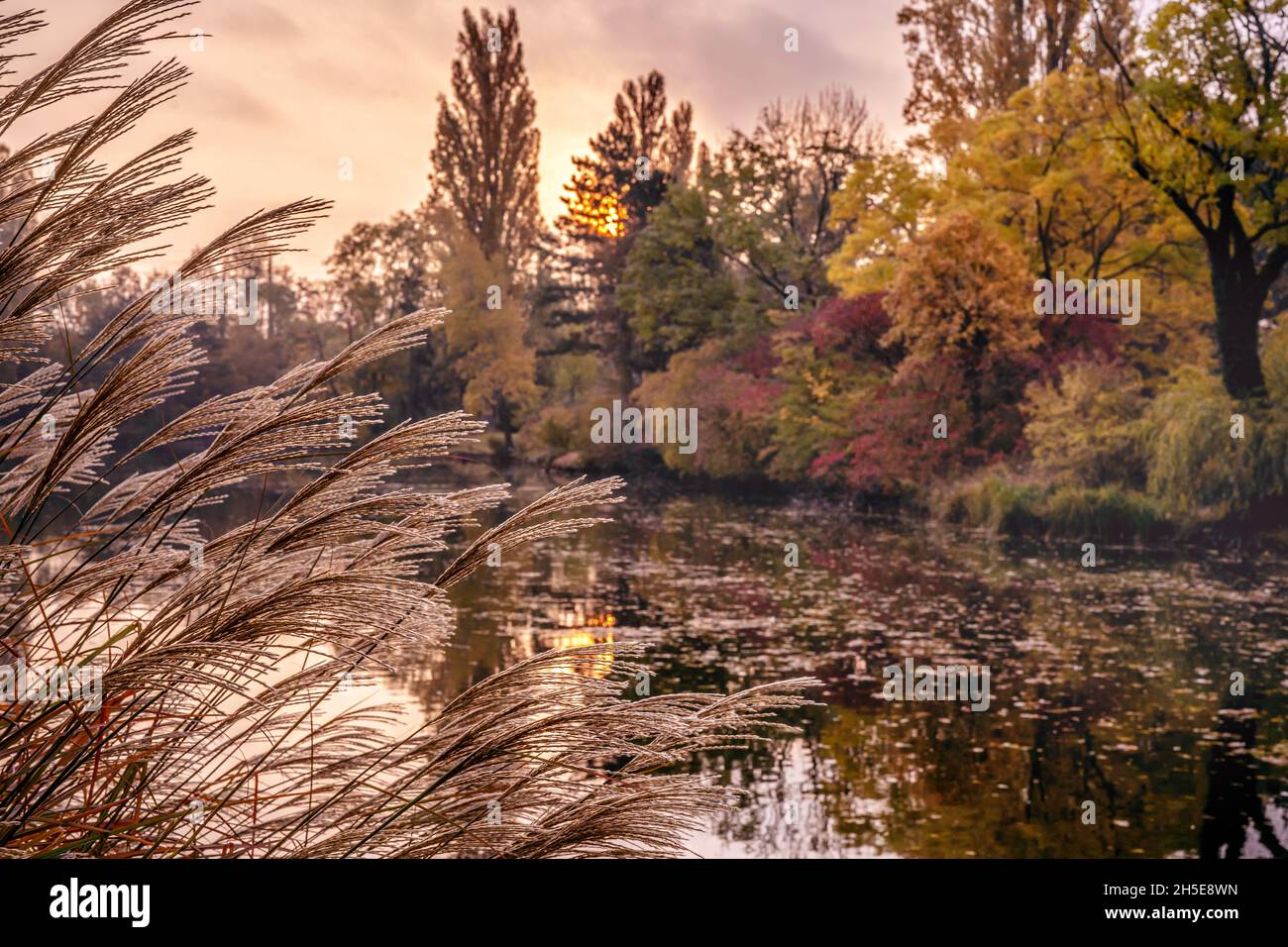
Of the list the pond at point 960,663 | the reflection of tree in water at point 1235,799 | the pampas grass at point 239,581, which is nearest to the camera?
the pampas grass at point 239,581

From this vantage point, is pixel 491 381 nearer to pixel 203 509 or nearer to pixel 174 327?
pixel 203 509

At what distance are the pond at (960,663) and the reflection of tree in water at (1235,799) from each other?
2cm

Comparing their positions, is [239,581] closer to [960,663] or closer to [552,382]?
[960,663]

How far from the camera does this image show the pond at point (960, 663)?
5668 mm

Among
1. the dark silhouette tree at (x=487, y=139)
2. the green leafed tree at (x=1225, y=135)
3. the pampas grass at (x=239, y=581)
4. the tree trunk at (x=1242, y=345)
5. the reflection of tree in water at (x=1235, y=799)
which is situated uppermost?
the dark silhouette tree at (x=487, y=139)

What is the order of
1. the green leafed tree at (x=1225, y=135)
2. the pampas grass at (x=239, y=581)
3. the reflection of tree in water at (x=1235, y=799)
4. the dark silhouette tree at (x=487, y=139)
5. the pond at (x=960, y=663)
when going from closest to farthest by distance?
1. the pampas grass at (x=239, y=581)
2. the reflection of tree in water at (x=1235, y=799)
3. the pond at (x=960, y=663)
4. the green leafed tree at (x=1225, y=135)
5. the dark silhouette tree at (x=487, y=139)

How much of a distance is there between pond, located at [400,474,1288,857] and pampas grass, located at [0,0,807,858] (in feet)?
11.3

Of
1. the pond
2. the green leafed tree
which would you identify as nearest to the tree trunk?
the green leafed tree

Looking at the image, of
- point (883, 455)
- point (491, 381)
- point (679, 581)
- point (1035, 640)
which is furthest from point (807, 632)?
point (491, 381)

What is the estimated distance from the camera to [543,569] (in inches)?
587

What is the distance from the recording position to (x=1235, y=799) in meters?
5.96

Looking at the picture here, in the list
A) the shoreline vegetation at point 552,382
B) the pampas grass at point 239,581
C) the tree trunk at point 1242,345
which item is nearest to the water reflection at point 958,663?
the shoreline vegetation at point 552,382

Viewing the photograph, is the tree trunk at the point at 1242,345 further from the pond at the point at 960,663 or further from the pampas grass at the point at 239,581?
the pampas grass at the point at 239,581

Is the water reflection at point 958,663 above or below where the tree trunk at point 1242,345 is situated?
below
